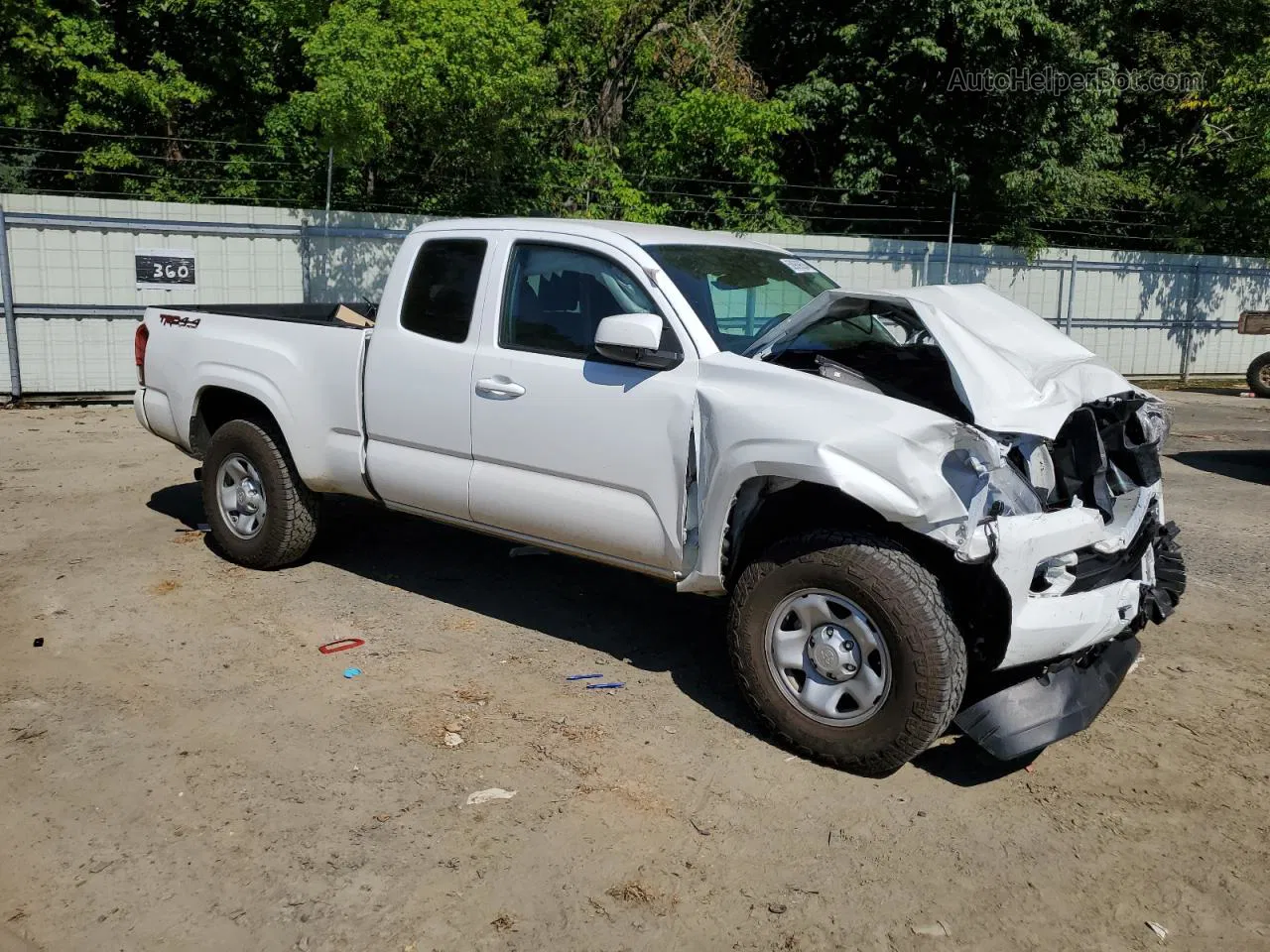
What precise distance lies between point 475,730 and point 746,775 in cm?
109

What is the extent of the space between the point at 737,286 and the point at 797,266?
667 millimetres

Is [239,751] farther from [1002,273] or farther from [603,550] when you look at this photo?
[1002,273]

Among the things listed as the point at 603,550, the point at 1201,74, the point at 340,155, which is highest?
the point at 1201,74

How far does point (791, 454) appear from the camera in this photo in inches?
165

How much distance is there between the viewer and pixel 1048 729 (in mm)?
4016

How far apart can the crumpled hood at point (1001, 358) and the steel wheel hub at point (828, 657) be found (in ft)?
2.76

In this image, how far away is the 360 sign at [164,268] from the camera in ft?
42.4

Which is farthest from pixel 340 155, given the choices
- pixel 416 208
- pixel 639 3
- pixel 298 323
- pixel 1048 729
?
pixel 1048 729

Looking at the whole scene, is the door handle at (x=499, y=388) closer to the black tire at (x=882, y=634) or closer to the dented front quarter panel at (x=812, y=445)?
the dented front quarter panel at (x=812, y=445)

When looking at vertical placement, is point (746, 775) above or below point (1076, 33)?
below

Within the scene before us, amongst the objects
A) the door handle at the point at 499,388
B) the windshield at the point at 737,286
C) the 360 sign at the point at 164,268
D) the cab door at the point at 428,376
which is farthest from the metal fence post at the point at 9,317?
the windshield at the point at 737,286

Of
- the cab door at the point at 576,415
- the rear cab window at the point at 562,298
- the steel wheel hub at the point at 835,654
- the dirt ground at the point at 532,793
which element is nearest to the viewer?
the dirt ground at the point at 532,793

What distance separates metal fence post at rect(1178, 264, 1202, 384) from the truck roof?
15654mm

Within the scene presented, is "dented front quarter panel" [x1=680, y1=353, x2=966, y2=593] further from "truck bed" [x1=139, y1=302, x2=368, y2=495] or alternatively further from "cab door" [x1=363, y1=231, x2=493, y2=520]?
"truck bed" [x1=139, y1=302, x2=368, y2=495]
